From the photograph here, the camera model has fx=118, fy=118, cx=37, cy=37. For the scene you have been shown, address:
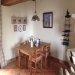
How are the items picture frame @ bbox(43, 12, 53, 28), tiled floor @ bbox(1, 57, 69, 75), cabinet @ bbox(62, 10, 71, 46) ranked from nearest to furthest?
tiled floor @ bbox(1, 57, 69, 75), cabinet @ bbox(62, 10, 71, 46), picture frame @ bbox(43, 12, 53, 28)

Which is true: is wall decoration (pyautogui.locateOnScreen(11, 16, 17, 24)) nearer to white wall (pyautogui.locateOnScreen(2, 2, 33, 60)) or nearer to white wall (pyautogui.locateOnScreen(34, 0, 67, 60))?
white wall (pyautogui.locateOnScreen(2, 2, 33, 60))

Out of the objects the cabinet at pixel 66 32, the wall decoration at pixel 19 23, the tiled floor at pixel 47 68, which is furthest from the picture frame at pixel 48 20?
the tiled floor at pixel 47 68

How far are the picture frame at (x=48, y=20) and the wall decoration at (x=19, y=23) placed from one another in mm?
744

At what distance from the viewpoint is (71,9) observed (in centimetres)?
362

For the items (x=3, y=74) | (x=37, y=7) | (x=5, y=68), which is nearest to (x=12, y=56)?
(x=5, y=68)

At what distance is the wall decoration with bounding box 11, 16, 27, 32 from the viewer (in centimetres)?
411

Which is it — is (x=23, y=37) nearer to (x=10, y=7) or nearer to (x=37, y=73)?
(x=10, y=7)

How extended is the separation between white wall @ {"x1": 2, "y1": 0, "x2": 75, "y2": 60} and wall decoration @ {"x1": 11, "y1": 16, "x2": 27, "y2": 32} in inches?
5.3

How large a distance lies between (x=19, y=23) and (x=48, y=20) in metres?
1.07

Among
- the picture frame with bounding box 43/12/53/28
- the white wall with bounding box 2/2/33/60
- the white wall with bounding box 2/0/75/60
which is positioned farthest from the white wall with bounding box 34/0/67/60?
the white wall with bounding box 2/2/33/60

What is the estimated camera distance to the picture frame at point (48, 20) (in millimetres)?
Result: 4230

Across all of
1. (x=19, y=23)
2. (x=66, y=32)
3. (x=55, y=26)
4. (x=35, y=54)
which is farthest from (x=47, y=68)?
(x=19, y=23)

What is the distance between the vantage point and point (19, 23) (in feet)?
14.2

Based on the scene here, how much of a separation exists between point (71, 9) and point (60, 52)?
1489 millimetres
